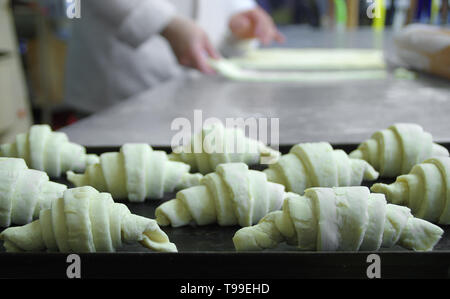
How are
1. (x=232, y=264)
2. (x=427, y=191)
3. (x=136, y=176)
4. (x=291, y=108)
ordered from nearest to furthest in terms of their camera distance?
(x=232, y=264)
(x=427, y=191)
(x=136, y=176)
(x=291, y=108)

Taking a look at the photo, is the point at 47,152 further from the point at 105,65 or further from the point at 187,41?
A: the point at 105,65

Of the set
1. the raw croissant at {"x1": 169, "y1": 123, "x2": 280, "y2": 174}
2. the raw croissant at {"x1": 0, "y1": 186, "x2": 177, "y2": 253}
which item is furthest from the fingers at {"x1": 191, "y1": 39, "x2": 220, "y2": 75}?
the raw croissant at {"x1": 0, "y1": 186, "x2": 177, "y2": 253}

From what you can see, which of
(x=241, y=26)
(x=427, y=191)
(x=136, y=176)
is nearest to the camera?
(x=427, y=191)

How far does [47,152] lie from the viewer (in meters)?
0.94

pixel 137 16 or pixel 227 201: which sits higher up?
pixel 137 16

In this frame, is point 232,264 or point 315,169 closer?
point 232,264

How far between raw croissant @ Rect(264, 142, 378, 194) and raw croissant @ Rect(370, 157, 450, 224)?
8 centimetres

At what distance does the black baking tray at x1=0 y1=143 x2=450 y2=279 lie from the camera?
516 mm

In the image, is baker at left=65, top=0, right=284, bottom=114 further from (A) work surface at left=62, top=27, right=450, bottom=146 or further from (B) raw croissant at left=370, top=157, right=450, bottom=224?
(B) raw croissant at left=370, top=157, right=450, bottom=224

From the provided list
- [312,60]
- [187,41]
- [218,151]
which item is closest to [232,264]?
[218,151]

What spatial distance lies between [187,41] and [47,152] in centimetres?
113

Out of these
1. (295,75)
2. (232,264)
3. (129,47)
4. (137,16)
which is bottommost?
(232,264)

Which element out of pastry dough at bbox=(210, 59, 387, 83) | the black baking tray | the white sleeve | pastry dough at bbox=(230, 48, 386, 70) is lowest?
the black baking tray
